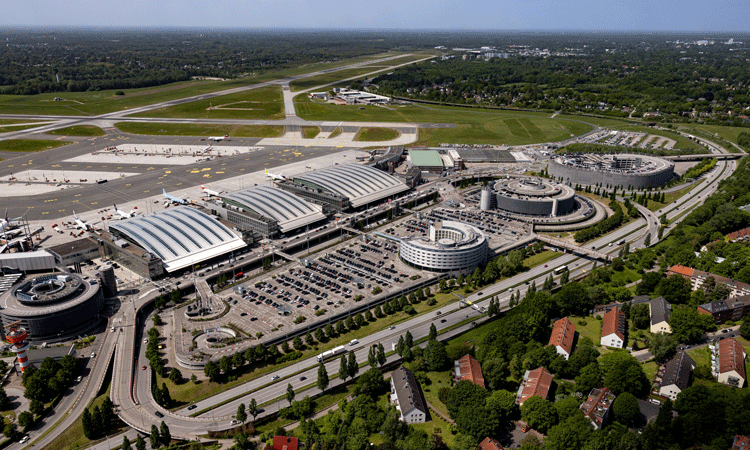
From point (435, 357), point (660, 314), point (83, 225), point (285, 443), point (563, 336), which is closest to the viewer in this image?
point (285, 443)

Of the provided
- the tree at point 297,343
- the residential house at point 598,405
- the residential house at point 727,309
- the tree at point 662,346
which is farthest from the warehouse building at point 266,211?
the residential house at point 727,309

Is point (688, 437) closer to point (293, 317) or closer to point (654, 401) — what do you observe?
point (654, 401)

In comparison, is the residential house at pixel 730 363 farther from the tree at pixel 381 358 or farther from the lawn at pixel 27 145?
the lawn at pixel 27 145

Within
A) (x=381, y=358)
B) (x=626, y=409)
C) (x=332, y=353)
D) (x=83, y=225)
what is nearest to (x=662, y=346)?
(x=626, y=409)

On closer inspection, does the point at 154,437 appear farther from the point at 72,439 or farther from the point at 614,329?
the point at 614,329

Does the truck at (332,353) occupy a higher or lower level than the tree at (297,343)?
lower

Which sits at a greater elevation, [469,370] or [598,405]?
[598,405]

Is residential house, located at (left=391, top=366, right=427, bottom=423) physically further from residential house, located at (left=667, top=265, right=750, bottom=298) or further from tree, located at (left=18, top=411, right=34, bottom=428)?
residential house, located at (left=667, top=265, right=750, bottom=298)
